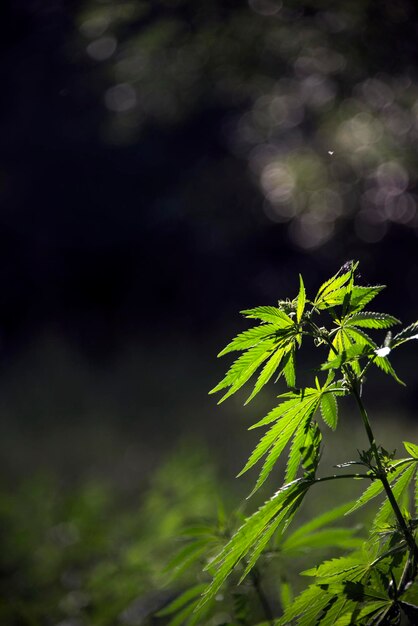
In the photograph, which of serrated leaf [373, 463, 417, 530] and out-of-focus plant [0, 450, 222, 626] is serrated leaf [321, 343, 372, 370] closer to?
serrated leaf [373, 463, 417, 530]

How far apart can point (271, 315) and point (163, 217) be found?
24.8 feet

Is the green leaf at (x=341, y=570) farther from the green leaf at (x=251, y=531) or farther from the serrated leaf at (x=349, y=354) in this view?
the serrated leaf at (x=349, y=354)

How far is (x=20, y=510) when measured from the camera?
8.30ft

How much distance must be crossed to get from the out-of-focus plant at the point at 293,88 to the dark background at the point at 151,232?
35 mm

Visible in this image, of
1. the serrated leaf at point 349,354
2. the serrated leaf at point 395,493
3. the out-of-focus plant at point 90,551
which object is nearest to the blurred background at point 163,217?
the out-of-focus plant at point 90,551

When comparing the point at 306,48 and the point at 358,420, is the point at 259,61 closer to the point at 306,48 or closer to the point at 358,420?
the point at 306,48

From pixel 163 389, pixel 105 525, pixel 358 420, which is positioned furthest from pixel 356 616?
pixel 163 389

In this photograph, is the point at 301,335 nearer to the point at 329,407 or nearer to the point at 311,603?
the point at 329,407

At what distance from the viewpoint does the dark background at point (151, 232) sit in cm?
605

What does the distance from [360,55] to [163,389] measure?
4.97 metres

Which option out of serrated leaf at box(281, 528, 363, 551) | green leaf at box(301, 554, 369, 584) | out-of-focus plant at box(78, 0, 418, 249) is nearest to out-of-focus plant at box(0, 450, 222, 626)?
serrated leaf at box(281, 528, 363, 551)

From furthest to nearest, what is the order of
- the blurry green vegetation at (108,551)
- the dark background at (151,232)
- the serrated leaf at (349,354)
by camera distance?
the dark background at (151,232) → the blurry green vegetation at (108,551) → the serrated leaf at (349,354)

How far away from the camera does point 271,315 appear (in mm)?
853

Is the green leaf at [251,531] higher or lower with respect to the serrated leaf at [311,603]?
higher
